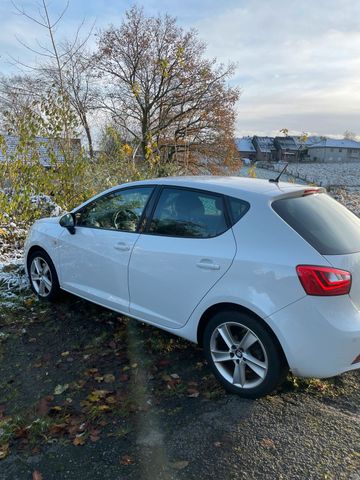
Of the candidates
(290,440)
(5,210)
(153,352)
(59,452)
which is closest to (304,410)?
(290,440)

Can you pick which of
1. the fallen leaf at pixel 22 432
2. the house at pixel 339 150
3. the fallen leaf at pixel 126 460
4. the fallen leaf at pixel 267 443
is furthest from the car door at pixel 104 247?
the house at pixel 339 150

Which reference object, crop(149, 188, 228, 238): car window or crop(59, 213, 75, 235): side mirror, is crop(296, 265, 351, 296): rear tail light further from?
crop(59, 213, 75, 235): side mirror

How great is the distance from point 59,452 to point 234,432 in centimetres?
113

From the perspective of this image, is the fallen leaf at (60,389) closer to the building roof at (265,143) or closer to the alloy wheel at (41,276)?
the alloy wheel at (41,276)

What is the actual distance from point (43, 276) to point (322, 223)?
133 inches

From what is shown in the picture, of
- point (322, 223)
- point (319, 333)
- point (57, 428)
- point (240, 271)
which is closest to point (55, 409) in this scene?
point (57, 428)

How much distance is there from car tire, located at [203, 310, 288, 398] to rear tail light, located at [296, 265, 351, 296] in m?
0.45

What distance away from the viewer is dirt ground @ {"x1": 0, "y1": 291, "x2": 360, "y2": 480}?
92.2 inches

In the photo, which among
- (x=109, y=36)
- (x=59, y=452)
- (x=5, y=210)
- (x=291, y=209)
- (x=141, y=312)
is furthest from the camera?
(x=109, y=36)

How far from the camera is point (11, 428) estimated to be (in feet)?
9.00

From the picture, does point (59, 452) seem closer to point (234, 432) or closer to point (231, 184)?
point (234, 432)

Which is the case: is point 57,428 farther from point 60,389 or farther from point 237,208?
point 237,208

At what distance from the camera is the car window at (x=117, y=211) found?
3.76m

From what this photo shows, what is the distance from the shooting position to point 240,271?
111 inches
